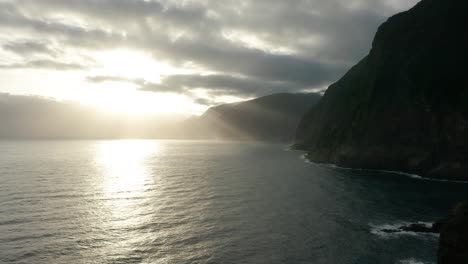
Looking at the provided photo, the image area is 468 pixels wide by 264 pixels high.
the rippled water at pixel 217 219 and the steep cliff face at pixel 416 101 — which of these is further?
the steep cliff face at pixel 416 101

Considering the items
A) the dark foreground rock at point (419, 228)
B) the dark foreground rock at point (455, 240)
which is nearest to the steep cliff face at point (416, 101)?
the dark foreground rock at point (419, 228)

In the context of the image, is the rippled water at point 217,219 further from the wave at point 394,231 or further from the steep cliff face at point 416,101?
the steep cliff face at point 416,101

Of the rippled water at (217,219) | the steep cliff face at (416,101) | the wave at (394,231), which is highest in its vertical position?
the steep cliff face at (416,101)

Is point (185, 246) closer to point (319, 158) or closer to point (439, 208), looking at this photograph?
point (439, 208)

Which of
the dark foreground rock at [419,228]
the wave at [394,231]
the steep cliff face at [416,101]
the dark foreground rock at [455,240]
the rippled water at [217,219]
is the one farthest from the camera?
the steep cliff face at [416,101]

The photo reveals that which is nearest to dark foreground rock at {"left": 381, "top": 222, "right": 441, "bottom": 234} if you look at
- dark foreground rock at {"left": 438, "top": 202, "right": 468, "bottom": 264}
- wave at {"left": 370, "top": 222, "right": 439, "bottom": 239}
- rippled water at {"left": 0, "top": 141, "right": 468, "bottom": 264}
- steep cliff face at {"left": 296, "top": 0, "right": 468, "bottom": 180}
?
wave at {"left": 370, "top": 222, "right": 439, "bottom": 239}

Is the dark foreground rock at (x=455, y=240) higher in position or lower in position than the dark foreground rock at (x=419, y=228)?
higher

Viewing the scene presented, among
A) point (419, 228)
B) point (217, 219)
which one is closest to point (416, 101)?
point (419, 228)
